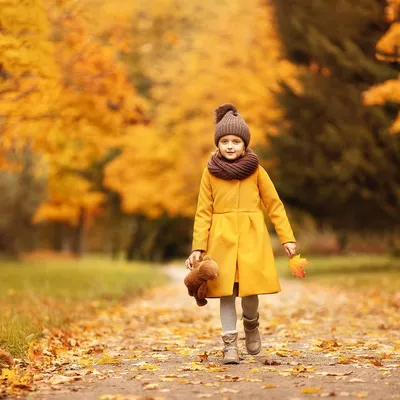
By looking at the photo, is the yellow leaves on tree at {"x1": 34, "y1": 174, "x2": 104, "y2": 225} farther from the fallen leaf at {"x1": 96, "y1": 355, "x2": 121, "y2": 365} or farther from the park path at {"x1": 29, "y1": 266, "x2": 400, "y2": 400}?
the fallen leaf at {"x1": 96, "y1": 355, "x2": 121, "y2": 365}

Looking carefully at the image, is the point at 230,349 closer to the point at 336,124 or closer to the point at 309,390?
the point at 309,390

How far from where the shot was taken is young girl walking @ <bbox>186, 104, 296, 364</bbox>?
6371 millimetres

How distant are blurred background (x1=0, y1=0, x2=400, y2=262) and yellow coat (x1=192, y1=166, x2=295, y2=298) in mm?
4961

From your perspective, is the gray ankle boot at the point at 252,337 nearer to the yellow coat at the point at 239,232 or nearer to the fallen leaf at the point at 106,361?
the yellow coat at the point at 239,232

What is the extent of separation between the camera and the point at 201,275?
6.17 m

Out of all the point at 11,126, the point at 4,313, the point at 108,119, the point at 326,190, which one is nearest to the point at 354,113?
the point at 326,190

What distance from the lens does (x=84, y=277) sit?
18578 mm

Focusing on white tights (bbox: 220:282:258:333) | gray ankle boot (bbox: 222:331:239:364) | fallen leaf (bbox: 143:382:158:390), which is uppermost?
white tights (bbox: 220:282:258:333)

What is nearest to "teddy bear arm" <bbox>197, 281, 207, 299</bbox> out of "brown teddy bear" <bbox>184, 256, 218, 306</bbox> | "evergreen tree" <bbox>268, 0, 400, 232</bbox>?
"brown teddy bear" <bbox>184, 256, 218, 306</bbox>

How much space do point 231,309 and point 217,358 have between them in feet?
1.39

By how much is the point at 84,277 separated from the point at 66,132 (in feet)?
16.6

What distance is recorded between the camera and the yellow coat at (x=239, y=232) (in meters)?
6.36

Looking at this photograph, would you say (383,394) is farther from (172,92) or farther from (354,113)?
(172,92)

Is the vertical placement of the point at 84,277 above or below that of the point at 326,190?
below
